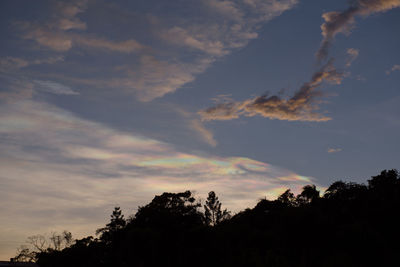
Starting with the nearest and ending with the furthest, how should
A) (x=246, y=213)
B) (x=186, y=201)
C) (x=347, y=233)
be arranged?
(x=347, y=233) → (x=246, y=213) → (x=186, y=201)

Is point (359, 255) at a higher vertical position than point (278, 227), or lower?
lower

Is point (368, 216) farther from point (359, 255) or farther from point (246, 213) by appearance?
point (246, 213)

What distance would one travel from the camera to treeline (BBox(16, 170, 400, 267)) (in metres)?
38.6

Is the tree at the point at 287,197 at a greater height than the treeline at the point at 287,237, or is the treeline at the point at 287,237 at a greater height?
the tree at the point at 287,197

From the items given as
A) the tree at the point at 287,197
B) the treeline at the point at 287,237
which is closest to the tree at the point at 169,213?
the treeline at the point at 287,237

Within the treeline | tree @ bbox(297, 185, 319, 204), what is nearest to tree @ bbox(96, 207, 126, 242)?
the treeline

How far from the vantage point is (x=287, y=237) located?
45781 millimetres

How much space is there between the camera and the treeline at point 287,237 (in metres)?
38.6

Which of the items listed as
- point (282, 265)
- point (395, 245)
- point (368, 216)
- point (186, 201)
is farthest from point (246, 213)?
point (282, 265)

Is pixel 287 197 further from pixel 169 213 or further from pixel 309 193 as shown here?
pixel 169 213

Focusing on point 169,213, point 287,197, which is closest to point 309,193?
point 287,197

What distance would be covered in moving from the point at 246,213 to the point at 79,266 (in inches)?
1381

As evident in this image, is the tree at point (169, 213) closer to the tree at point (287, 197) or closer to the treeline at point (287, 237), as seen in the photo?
the treeline at point (287, 237)

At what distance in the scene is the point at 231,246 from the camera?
41469 millimetres
